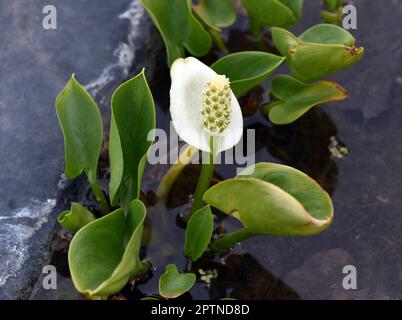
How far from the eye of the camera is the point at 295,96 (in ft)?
6.50

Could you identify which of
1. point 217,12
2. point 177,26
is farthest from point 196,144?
point 217,12

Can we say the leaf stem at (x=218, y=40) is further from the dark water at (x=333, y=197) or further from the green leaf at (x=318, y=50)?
the green leaf at (x=318, y=50)

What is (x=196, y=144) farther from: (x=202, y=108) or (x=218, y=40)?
(x=218, y=40)

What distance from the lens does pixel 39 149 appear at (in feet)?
6.08

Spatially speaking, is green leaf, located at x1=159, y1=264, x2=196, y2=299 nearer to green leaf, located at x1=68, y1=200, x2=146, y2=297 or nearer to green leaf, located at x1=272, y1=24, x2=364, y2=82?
green leaf, located at x1=68, y1=200, x2=146, y2=297

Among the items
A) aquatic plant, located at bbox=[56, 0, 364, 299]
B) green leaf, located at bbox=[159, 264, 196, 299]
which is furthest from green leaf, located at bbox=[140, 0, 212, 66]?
green leaf, located at bbox=[159, 264, 196, 299]

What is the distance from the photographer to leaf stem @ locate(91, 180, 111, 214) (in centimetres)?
175

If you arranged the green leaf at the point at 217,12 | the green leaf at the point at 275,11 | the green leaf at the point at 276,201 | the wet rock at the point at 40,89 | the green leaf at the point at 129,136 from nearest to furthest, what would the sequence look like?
the green leaf at the point at 276,201 → the green leaf at the point at 129,136 → the wet rock at the point at 40,89 → the green leaf at the point at 275,11 → the green leaf at the point at 217,12

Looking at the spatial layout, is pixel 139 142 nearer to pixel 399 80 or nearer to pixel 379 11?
pixel 399 80

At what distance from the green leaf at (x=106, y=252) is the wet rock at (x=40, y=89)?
0.91ft

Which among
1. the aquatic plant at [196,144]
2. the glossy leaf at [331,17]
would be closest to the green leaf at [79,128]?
the aquatic plant at [196,144]

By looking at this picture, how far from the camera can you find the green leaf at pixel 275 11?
1968mm

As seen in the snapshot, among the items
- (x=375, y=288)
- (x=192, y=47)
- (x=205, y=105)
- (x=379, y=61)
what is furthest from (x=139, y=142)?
(x=379, y=61)

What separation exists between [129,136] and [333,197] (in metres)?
0.68
